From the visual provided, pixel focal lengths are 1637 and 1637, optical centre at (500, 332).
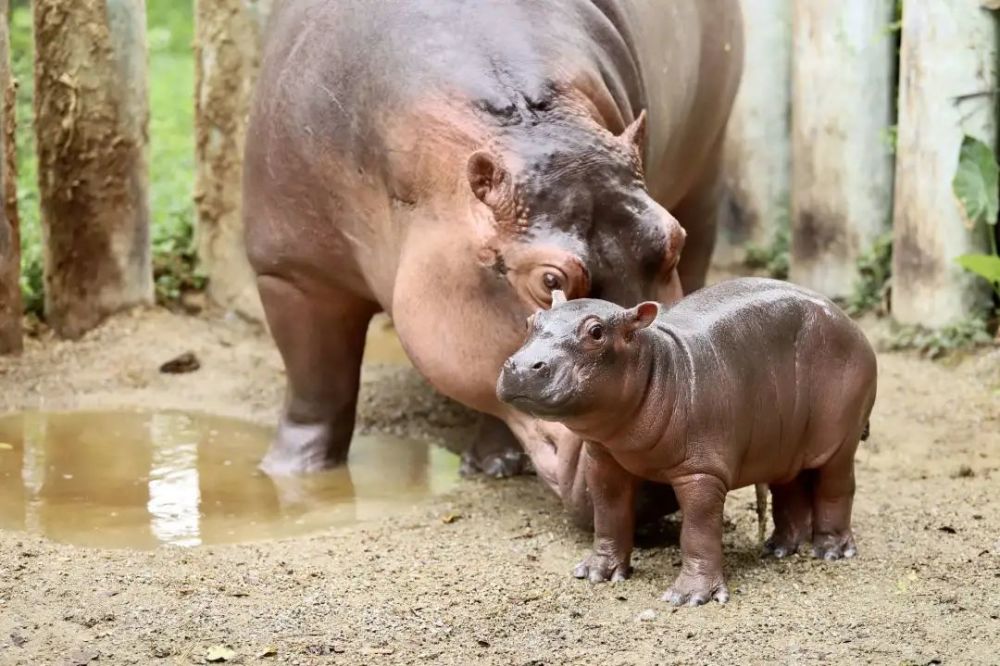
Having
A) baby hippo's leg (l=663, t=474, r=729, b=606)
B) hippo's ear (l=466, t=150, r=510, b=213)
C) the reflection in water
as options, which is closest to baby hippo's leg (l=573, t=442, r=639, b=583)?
baby hippo's leg (l=663, t=474, r=729, b=606)

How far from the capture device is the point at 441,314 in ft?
15.2

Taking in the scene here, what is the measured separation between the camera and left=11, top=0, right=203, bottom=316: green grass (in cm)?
789

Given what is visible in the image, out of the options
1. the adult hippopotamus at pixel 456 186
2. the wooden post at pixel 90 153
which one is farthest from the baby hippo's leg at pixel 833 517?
the wooden post at pixel 90 153

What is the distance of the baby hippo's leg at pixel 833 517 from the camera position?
456cm

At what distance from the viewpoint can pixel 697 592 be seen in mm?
4188

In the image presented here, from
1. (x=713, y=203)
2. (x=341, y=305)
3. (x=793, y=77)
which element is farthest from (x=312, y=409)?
(x=793, y=77)

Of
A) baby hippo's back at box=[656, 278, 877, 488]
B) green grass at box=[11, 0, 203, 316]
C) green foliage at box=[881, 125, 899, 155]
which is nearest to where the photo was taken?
baby hippo's back at box=[656, 278, 877, 488]

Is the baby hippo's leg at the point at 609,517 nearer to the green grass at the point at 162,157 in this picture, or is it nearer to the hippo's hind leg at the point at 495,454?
the hippo's hind leg at the point at 495,454

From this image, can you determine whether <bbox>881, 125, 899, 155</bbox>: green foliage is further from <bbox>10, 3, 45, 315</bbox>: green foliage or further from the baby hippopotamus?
<bbox>10, 3, 45, 315</bbox>: green foliage

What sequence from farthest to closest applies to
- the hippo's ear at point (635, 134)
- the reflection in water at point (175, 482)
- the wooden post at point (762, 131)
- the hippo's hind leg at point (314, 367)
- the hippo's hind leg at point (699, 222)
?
the wooden post at point (762, 131) < the hippo's hind leg at point (699, 222) < the hippo's hind leg at point (314, 367) < the reflection in water at point (175, 482) < the hippo's ear at point (635, 134)

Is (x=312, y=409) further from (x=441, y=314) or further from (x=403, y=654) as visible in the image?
(x=403, y=654)

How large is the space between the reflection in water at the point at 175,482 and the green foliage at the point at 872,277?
2448mm

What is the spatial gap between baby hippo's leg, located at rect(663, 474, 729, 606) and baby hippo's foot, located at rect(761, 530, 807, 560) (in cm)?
45

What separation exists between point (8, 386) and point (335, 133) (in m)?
2.48
